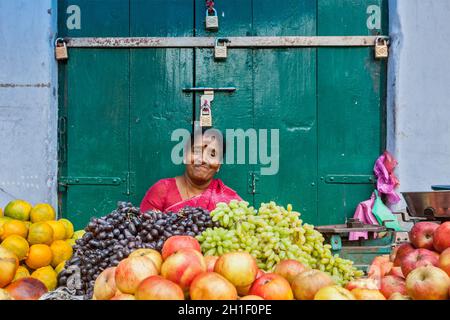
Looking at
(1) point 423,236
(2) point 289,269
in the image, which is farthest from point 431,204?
(2) point 289,269

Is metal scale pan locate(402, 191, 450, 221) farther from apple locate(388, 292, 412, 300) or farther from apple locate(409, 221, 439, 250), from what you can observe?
apple locate(388, 292, 412, 300)

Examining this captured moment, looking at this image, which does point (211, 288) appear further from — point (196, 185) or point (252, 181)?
point (252, 181)

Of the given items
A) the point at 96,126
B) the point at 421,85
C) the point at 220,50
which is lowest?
the point at 96,126

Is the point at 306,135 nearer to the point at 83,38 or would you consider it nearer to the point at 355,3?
the point at 355,3

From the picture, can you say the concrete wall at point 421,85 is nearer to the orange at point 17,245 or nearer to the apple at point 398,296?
the apple at point 398,296

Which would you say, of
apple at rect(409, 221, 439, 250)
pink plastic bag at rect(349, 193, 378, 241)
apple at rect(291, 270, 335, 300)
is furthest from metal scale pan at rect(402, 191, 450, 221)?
pink plastic bag at rect(349, 193, 378, 241)

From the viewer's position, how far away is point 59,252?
11.8 feet

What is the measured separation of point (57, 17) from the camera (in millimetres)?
5020

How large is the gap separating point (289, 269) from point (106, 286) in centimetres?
76

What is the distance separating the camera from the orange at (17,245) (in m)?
3.39
